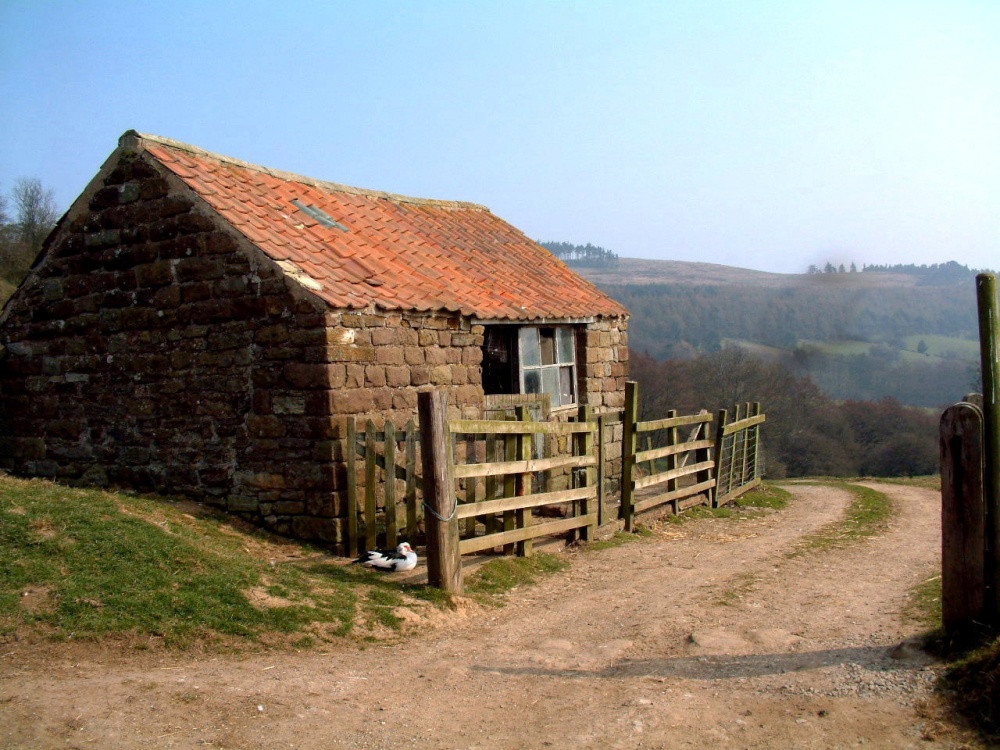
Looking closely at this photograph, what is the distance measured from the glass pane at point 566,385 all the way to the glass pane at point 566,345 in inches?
6.7

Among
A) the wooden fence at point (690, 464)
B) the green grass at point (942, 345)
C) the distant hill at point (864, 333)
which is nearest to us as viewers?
the wooden fence at point (690, 464)

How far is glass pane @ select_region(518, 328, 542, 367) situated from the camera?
523 inches

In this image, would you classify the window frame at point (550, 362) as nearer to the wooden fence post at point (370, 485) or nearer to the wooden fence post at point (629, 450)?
the wooden fence post at point (629, 450)

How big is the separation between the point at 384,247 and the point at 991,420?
845 cm

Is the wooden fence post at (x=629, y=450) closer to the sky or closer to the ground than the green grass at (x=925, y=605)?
closer to the sky

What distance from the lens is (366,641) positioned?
6.50 metres

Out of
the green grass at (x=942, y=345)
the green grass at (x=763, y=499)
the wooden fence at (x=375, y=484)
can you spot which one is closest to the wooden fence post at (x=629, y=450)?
the wooden fence at (x=375, y=484)

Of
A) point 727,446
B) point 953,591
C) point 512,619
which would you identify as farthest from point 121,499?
point 727,446

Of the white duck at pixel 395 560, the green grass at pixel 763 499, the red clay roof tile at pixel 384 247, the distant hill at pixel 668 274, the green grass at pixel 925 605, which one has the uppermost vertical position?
the distant hill at pixel 668 274

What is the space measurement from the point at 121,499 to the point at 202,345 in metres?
2.02

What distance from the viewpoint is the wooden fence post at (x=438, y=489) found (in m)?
7.38

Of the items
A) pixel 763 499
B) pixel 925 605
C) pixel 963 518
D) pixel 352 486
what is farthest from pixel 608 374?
pixel 963 518

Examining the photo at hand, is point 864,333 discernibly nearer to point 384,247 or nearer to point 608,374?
point 608,374

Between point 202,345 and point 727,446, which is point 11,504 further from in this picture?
point 727,446
